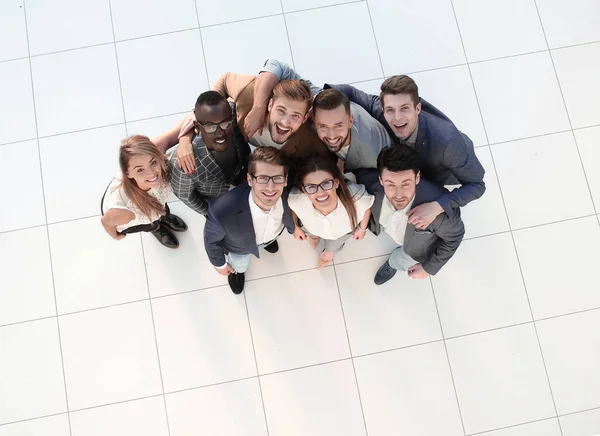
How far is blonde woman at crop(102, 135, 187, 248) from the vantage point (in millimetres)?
2018

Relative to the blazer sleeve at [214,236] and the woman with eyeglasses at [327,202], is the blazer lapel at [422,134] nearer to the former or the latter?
the woman with eyeglasses at [327,202]

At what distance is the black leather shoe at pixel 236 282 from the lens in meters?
2.86

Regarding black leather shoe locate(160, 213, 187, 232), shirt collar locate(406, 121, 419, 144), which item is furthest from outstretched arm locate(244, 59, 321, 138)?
black leather shoe locate(160, 213, 187, 232)

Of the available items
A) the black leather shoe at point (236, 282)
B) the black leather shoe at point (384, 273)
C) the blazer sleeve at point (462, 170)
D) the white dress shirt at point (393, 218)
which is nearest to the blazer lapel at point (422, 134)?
the blazer sleeve at point (462, 170)

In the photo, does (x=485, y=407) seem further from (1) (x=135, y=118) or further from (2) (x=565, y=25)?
(1) (x=135, y=118)

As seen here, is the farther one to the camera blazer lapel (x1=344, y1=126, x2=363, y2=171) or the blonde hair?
blazer lapel (x1=344, y1=126, x2=363, y2=171)

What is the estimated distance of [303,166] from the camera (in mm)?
2055

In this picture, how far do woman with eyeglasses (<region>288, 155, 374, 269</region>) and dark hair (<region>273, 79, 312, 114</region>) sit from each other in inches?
10.3

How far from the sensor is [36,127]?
3119mm

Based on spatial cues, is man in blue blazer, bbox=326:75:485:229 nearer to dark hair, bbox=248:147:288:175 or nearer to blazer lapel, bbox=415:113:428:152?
blazer lapel, bbox=415:113:428:152

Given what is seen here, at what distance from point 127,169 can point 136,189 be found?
0.47 feet

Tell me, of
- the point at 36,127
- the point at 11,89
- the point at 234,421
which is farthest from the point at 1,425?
the point at 11,89

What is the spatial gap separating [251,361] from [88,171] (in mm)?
1636

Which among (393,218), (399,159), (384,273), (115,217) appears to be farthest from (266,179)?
(384,273)
